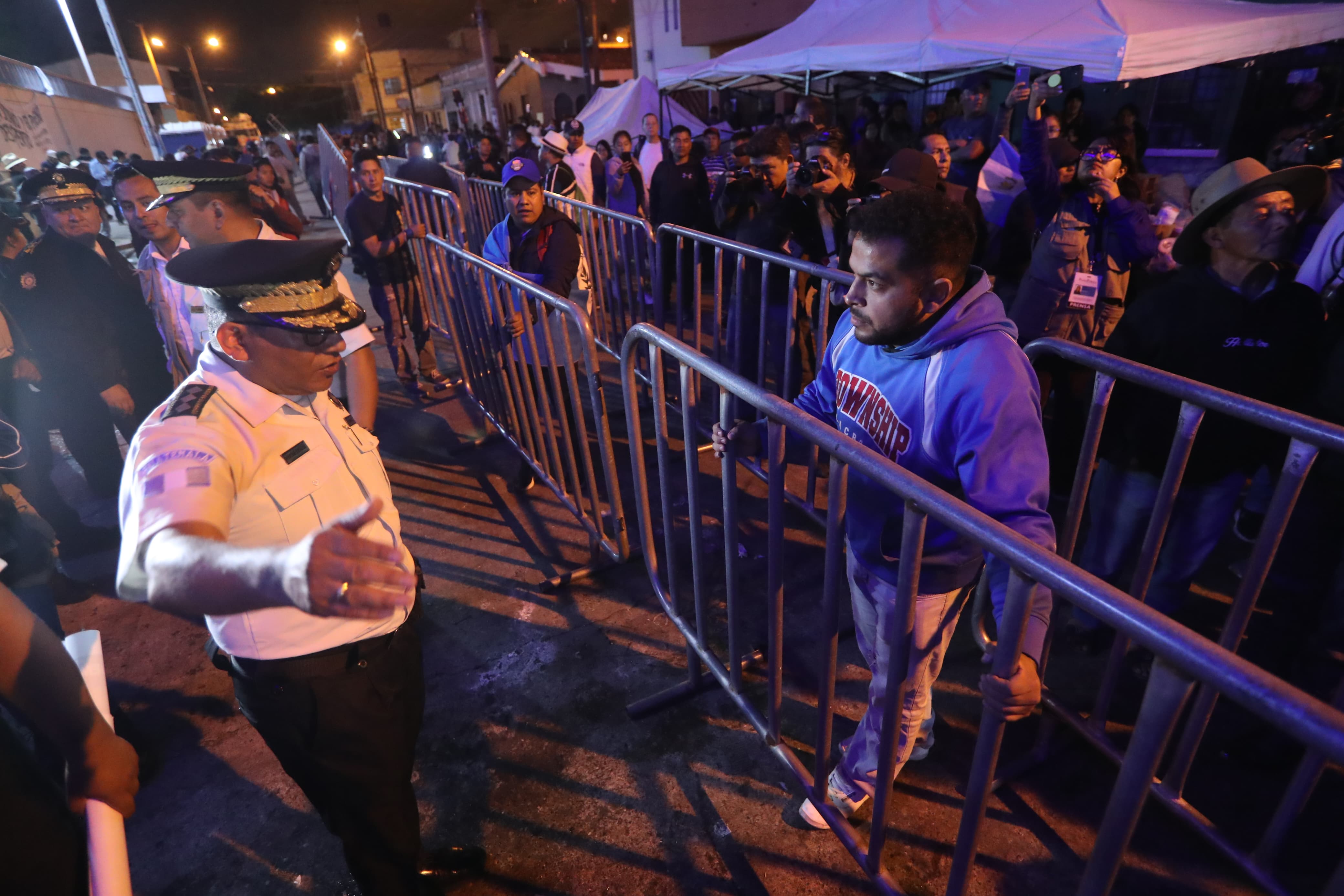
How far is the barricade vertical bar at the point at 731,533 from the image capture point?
2.04 metres

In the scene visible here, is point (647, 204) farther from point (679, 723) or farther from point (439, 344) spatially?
point (679, 723)

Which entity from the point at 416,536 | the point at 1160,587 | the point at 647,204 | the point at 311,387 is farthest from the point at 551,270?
the point at 647,204

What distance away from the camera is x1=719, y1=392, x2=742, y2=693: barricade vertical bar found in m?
2.04

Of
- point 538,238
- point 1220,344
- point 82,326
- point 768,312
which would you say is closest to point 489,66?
point 82,326

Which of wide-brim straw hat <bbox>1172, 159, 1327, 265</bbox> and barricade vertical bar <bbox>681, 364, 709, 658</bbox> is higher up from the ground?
wide-brim straw hat <bbox>1172, 159, 1327, 265</bbox>

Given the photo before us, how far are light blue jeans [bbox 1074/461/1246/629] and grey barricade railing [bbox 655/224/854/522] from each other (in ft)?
4.29

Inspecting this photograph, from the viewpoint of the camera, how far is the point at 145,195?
186 inches

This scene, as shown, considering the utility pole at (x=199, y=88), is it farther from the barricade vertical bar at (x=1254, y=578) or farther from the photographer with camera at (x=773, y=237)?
the barricade vertical bar at (x=1254, y=578)

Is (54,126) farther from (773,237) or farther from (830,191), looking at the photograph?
(830,191)

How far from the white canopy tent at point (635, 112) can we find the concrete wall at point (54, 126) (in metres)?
14.7

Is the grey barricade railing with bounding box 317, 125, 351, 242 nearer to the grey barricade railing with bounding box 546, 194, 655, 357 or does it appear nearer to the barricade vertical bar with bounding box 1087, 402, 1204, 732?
the grey barricade railing with bounding box 546, 194, 655, 357

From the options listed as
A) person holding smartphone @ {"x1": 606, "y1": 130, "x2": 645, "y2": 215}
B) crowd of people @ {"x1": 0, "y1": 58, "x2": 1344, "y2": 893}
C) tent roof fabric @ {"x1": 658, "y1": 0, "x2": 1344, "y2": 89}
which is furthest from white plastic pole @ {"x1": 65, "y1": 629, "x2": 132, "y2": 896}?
person holding smartphone @ {"x1": 606, "y1": 130, "x2": 645, "y2": 215}

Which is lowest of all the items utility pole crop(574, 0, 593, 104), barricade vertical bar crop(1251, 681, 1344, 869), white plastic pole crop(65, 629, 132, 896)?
barricade vertical bar crop(1251, 681, 1344, 869)

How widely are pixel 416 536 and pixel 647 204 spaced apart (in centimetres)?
616
